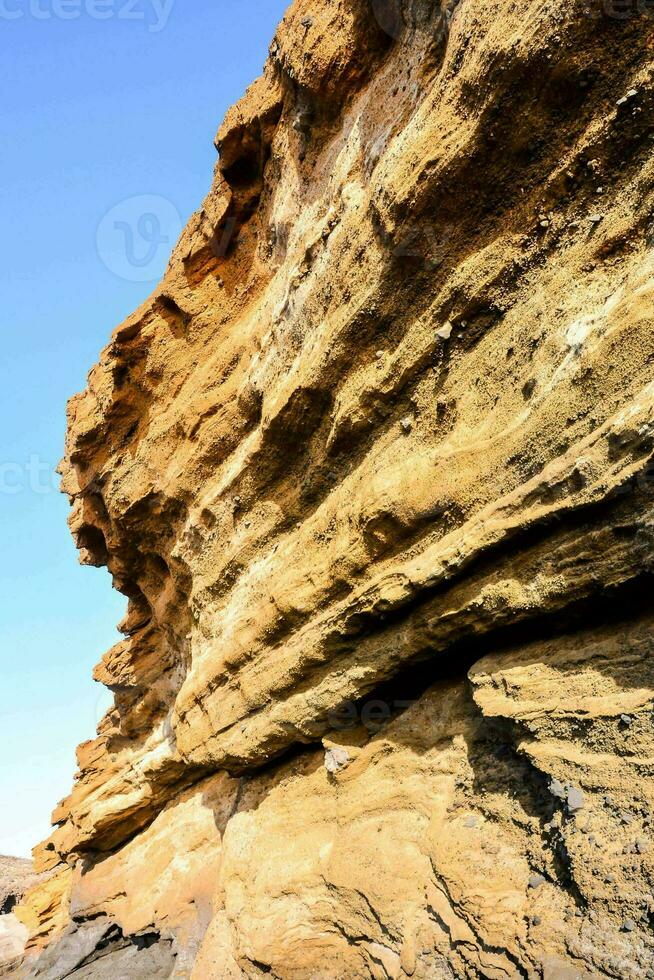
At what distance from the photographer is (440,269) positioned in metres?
7.14

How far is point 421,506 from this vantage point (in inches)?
274

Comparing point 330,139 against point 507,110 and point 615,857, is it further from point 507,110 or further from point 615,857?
point 615,857

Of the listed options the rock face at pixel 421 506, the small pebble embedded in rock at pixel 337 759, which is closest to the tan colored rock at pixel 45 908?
the rock face at pixel 421 506

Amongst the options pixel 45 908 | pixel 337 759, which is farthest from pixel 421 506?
pixel 45 908

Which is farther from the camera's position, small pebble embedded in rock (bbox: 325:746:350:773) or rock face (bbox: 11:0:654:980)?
small pebble embedded in rock (bbox: 325:746:350:773)

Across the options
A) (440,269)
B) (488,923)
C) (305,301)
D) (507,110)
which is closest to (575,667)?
(488,923)

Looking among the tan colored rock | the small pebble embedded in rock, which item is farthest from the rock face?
the tan colored rock

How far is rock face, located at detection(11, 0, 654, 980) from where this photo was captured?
205 inches

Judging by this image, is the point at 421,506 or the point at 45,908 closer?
the point at 421,506

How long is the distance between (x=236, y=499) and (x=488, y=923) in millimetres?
6788

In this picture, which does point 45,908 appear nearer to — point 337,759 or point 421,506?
point 337,759

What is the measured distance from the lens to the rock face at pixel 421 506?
5.21 metres

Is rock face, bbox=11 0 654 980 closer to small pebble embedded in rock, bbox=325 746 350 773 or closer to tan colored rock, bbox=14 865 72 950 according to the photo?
small pebble embedded in rock, bbox=325 746 350 773

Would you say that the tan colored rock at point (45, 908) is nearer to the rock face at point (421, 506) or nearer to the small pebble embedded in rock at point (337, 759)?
the rock face at point (421, 506)
